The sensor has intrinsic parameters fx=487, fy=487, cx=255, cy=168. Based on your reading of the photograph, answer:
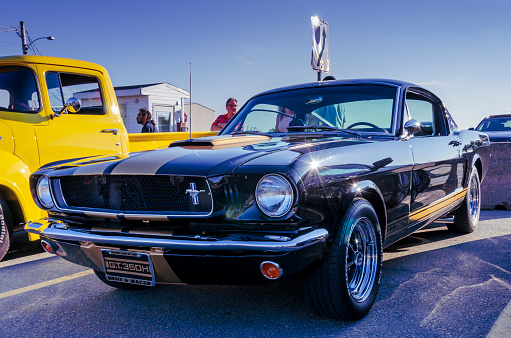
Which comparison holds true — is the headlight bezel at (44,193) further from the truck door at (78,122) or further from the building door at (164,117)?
the building door at (164,117)

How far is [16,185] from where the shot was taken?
15.2ft

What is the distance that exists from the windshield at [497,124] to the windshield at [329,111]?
1280cm

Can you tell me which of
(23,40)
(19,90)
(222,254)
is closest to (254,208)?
(222,254)

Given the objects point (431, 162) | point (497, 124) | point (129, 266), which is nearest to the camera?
Answer: point (129, 266)

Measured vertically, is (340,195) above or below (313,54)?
below

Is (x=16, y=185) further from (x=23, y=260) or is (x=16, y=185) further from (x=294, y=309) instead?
(x=294, y=309)

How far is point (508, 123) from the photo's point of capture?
49.0 ft

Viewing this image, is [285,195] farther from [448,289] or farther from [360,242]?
[448,289]

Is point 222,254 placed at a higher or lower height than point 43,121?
lower

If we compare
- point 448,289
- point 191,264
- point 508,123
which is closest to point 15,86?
point 191,264

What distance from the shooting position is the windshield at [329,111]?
3729mm

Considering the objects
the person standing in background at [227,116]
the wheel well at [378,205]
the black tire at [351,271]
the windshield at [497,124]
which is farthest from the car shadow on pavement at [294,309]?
the windshield at [497,124]

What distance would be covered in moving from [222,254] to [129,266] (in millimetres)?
565

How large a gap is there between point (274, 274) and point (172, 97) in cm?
2335
